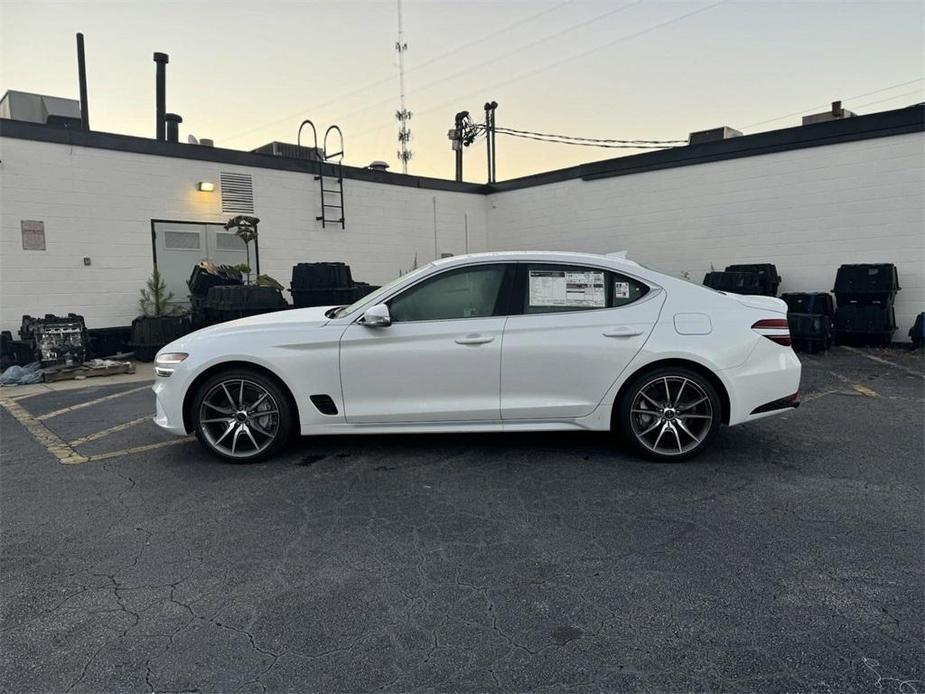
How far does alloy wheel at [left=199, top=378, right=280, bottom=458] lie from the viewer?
14.1 feet

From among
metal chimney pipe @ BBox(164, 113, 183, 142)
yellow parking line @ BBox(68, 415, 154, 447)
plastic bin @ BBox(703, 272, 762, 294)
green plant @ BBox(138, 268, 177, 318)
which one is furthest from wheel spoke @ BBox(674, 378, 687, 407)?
metal chimney pipe @ BBox(164, 113, 183, 142)

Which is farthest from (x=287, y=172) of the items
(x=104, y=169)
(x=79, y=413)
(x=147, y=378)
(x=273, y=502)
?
(x=273, y=502)

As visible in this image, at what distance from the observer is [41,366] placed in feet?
29.2

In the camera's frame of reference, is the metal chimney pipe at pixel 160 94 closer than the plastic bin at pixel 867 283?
No

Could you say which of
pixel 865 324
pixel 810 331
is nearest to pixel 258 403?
pixel 810 331

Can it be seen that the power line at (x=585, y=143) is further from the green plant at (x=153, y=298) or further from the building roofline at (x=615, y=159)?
the green plant at (x=153, y=298)

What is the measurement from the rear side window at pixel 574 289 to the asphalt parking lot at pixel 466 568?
1.18m

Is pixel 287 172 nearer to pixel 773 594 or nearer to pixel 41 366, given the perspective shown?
pixel 41 366

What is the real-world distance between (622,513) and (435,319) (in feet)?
6.24

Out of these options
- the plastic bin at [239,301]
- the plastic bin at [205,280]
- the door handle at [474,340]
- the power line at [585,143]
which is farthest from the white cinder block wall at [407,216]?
the door handle at [474,340]

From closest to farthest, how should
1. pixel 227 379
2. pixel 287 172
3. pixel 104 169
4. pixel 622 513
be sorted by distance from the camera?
pixel 622 513 < pixel 227 379 < pixel 104 169 < pixel 287 172

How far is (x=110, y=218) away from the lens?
1038 cm

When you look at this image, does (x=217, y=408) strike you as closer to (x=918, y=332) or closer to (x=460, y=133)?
(x=918, y=332)

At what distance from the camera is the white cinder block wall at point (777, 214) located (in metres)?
9.96
